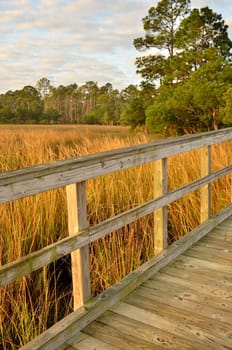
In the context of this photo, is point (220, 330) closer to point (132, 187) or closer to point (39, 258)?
point (39, 258)

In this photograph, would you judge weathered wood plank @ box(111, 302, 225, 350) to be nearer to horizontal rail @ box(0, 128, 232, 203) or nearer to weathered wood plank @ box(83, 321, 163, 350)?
weathered wood plank @ box(83, 321, 163, 350)

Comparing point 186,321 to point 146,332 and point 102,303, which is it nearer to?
point 146,332

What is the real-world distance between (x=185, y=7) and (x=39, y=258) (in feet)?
54.1

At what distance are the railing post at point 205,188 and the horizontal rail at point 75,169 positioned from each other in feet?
1.58

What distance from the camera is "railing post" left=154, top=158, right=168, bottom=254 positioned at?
2.46 m

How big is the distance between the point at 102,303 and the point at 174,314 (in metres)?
0.40

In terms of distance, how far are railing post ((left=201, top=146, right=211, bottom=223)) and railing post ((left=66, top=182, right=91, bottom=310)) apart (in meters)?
1.67

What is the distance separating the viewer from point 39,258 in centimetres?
153

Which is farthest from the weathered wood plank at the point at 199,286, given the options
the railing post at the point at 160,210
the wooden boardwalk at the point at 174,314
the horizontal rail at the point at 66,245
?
the horizontal rail at the point at 66,245

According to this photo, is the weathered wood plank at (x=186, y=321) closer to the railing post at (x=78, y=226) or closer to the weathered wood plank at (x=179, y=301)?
the weathered wood plank at (x=179, y=301)

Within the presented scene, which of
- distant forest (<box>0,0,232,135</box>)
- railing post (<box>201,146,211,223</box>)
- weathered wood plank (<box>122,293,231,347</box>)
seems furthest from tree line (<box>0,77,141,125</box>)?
weathered wood plank (<box>122,293,231,347</box>)

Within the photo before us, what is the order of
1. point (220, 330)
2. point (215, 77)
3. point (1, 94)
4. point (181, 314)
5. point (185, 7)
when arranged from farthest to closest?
point (1, 94), point (185, 7), point (215, 77), point (181, 314), point (220, 330)

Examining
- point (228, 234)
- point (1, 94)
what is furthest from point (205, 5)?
point (1, 94)

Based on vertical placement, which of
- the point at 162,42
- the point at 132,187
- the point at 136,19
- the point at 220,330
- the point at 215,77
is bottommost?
the point at 220,330
